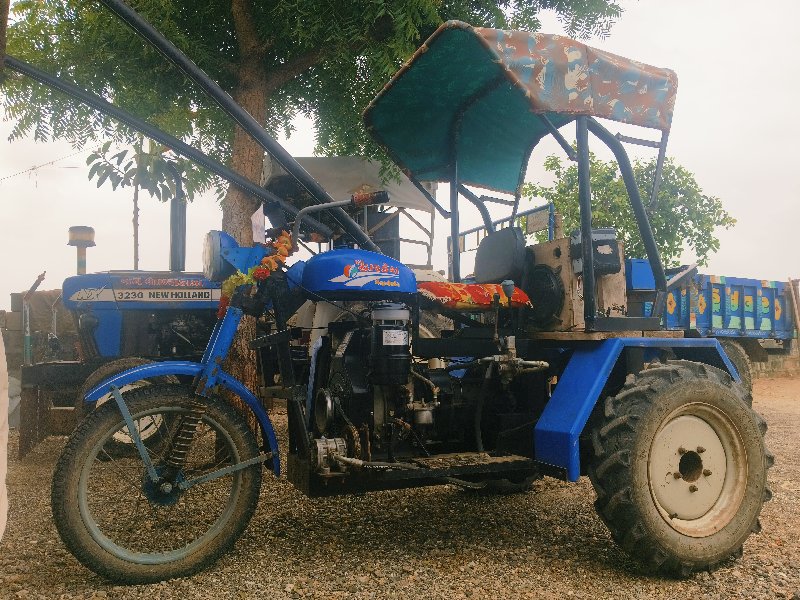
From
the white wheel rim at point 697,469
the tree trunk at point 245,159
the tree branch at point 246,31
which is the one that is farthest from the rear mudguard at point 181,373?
the tree branch at point 246,31

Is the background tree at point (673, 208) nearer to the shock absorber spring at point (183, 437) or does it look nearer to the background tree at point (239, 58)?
the background tree at point (239, 58)

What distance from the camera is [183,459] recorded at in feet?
9.86

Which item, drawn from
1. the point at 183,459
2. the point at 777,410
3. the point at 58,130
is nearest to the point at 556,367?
the point at 183,459

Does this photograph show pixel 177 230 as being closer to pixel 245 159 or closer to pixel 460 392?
pixel 245 159

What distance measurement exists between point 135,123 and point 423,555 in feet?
9.25

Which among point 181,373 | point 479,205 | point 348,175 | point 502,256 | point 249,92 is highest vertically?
point 249,92

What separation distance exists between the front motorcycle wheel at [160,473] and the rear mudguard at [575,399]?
1427 mm

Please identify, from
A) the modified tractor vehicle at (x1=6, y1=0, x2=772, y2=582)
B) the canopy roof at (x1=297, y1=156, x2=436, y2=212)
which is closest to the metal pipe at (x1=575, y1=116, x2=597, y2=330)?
the modified tractor vehicle at (x1=6, y1=0, x2=772, y2=582)

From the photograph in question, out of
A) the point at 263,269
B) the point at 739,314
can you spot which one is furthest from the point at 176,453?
the point at 739,314

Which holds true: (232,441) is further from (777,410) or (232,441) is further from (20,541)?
(777,410)

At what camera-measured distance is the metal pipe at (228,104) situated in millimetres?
3518

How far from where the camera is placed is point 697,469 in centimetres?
335

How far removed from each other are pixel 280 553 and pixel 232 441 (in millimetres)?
682

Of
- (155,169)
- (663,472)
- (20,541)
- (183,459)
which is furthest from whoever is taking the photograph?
(155,169)
